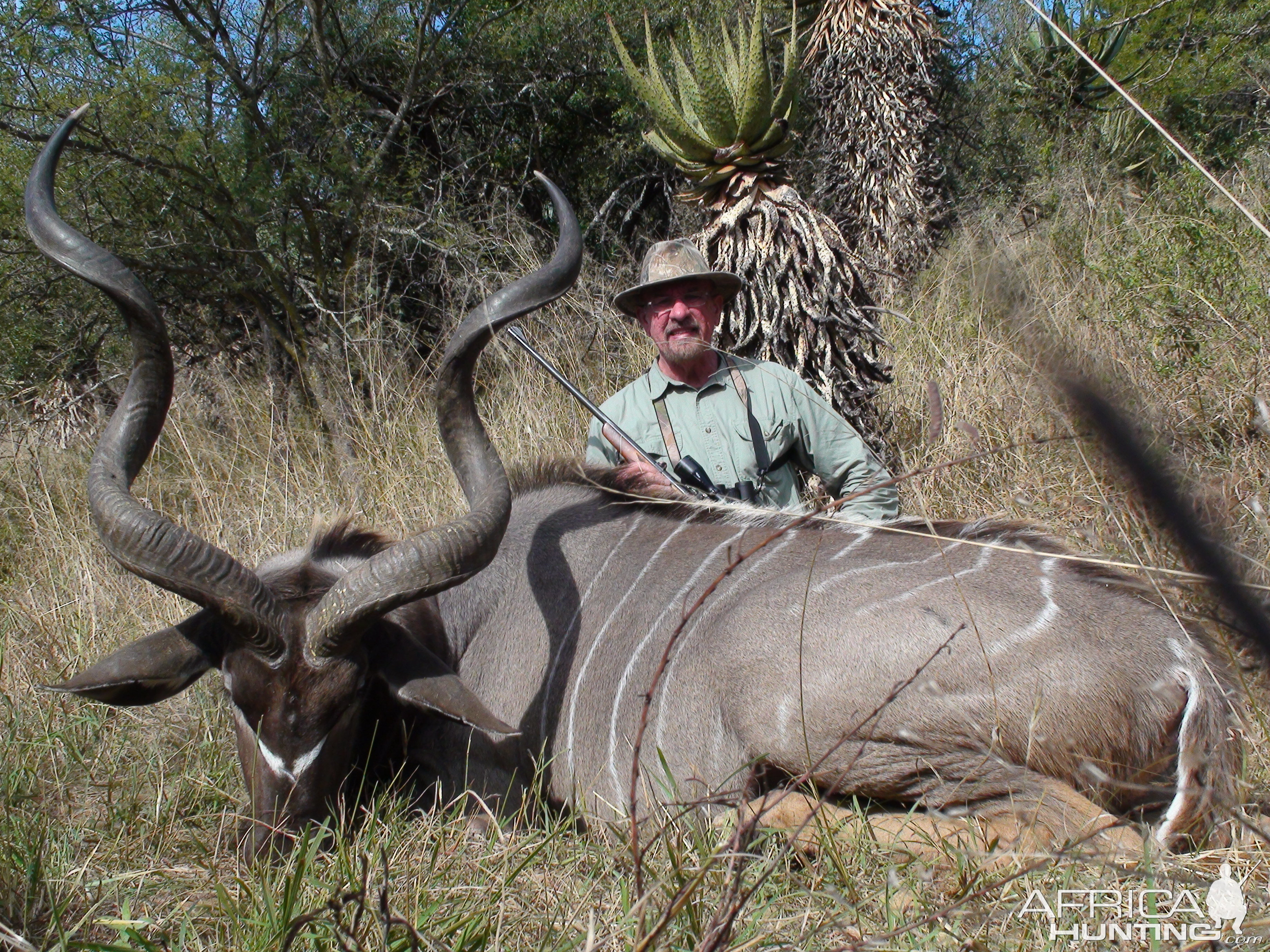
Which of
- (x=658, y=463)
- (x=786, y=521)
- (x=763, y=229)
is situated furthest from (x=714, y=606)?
(x=763, y=229)

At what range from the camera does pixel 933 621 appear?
2479 millimetres

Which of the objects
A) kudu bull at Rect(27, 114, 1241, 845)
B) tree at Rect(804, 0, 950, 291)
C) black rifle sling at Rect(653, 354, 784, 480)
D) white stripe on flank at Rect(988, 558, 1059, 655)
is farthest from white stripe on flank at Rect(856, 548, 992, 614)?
tree at Rect(804, 0, 950, 291)

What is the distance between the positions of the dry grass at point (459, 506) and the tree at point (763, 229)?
25.6 inches

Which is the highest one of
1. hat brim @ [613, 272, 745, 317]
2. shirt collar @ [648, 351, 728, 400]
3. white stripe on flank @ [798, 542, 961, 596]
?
hat brim @ [613, 272, 745, 317]

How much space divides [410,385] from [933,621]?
495 centimetres

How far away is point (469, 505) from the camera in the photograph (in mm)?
3059

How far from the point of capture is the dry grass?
1.97 meters

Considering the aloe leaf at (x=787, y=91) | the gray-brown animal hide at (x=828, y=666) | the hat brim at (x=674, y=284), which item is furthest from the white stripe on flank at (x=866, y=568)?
Result: the aloe leaf at (x=787, y=91)

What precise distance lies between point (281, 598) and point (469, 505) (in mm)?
615

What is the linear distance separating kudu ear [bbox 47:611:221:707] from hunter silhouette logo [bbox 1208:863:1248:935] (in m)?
2.52

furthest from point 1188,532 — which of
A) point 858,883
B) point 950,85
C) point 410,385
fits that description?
point 950,85

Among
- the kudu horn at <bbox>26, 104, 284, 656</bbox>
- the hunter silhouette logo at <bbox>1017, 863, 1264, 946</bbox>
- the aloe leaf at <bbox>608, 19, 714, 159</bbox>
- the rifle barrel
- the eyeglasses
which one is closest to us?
the hunter silhouette logo at <bbox>1017, 863, 1264, 946</bbox>

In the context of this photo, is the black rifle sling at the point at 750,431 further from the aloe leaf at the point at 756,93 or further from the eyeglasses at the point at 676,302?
the aloe leaf at the point at 756,93

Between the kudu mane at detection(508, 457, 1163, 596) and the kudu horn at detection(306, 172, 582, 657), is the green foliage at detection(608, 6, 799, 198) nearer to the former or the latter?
the kudu horn at detection(306, 172, 582, 657)
